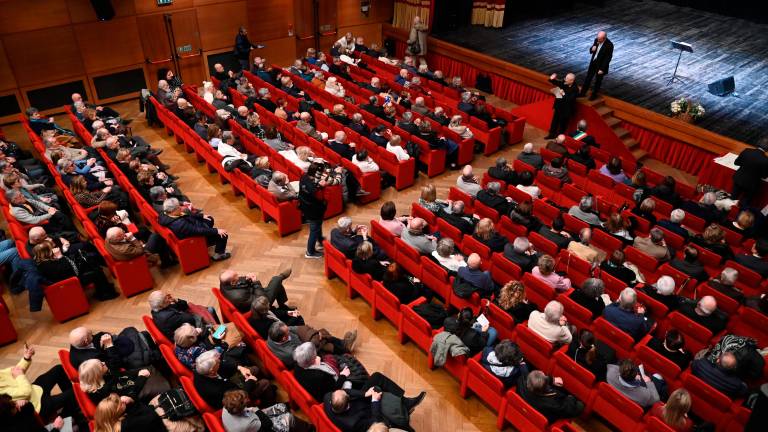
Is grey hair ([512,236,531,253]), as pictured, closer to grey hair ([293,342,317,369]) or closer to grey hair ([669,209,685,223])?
grey hair ([669,209,685,223])

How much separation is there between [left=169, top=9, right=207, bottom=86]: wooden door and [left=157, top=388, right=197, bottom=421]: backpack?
1033 cm

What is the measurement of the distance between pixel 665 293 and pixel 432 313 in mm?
2447

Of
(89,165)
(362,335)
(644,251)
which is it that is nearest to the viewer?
(362,335)

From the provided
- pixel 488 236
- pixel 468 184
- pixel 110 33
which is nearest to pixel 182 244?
pixel 488 236

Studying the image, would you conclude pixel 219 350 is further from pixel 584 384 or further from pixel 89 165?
pixel 89 165

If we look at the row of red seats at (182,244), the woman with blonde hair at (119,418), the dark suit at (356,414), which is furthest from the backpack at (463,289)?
the row of red seats at (182,244)

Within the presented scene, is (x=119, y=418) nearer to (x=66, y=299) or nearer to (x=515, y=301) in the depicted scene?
(x=66, y=299)

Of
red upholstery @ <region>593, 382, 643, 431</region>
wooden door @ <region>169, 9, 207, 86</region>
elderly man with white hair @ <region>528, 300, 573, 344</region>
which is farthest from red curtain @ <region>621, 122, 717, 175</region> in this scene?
wooden door @ <region>169, 9, 207, 86</region>

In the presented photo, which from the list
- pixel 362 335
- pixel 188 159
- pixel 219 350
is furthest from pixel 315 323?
pixel 188 159

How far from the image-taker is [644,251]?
6.31 m

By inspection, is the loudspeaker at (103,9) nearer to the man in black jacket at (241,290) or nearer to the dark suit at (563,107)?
the man in black jacket at (241,290)

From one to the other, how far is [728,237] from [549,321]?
11.8ft

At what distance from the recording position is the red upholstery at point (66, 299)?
18.6 feet

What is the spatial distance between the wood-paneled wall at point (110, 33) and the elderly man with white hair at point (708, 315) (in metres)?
11.8
